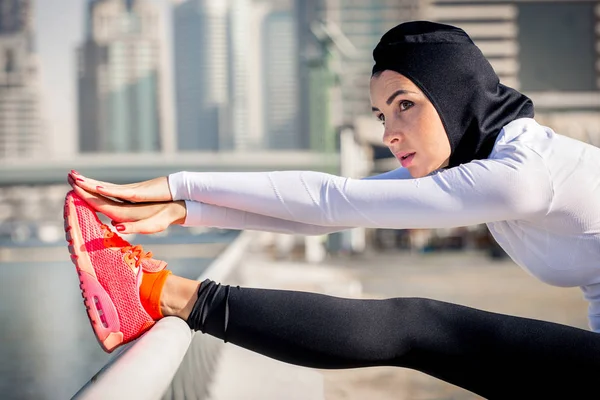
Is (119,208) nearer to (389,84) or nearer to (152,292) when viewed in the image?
(152,292)

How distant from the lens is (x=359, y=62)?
97500 mm

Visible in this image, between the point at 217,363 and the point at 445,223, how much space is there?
2515mm

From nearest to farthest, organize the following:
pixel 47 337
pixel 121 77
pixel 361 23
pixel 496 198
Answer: pixel 496 198, pixel 47 337, pixel 361 23, pixel 121 77

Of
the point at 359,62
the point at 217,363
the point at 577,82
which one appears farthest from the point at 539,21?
the point at 217,363

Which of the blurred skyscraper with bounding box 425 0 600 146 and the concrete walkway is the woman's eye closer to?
the concrete walkway

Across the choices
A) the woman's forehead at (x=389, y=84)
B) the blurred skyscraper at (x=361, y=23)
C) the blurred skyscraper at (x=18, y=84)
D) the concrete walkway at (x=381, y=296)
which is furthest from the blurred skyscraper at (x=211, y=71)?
the woman's forehead at (x=389, y=84)

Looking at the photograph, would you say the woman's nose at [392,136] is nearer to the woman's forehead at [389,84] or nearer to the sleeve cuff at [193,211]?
the woman's forehead at [389,84]

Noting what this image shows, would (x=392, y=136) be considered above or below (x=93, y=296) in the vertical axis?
above

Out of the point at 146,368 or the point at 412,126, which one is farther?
the point at 412,126

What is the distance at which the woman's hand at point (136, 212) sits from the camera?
1.77 meters

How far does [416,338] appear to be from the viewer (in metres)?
1.58

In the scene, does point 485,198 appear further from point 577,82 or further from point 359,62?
point 577,82

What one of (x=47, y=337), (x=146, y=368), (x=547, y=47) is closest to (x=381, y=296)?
(x=47, y=337)

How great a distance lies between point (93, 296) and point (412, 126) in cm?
87
